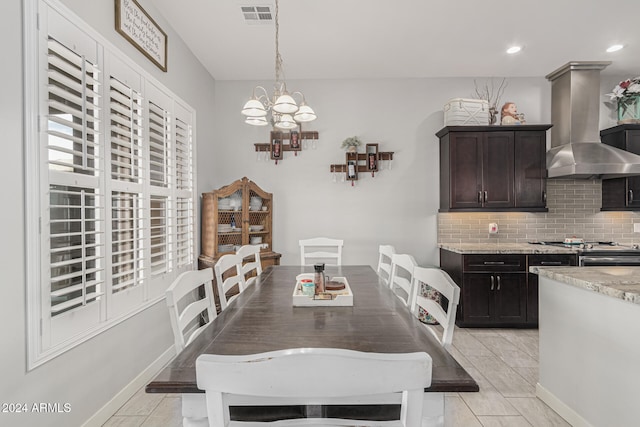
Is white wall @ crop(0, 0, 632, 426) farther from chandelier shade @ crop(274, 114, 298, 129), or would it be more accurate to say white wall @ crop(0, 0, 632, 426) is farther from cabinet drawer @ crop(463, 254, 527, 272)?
chandelier shade @ crop(274, 114, 298, 129)

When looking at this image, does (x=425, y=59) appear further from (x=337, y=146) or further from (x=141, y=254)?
(x=141, y=254)

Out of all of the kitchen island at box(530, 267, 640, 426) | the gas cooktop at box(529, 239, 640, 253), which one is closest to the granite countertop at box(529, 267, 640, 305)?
the kitchen island at box(530, 267, 640, 426)

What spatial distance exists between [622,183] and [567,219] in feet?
2.27

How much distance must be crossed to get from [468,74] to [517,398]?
360 cm

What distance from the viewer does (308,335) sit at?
1.45 metres

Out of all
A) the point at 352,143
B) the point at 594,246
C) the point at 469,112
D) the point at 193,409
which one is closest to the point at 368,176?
the point at 352,143

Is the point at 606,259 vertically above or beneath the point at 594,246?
beneath

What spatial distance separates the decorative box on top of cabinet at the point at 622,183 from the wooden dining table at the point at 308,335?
378 cm

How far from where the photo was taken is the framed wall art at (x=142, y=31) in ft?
7.95

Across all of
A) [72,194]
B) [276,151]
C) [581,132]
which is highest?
[581,132]

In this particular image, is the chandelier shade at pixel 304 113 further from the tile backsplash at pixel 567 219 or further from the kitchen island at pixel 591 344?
the tile backsplash at pixel 567 219

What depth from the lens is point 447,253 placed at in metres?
4.24

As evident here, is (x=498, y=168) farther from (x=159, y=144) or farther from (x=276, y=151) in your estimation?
(x=159, y=144)

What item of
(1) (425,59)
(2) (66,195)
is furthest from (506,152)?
(2) (66,195)
